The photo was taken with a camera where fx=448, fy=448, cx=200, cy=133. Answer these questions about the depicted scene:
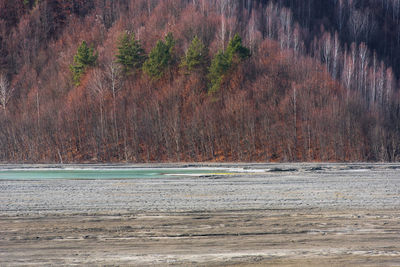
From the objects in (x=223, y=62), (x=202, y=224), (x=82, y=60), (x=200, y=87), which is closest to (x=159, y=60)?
(x=200, y=87)

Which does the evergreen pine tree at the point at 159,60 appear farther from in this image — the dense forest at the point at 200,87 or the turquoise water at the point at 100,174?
the turquoise water at the point at 100,174

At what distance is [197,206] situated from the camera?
15.6 meters

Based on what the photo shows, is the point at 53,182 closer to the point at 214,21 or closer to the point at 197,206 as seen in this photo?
the point at 197,206

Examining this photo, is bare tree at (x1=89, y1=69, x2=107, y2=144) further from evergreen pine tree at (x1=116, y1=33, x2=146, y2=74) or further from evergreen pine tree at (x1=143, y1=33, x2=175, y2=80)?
evergreen pine tree at (x1=143, y1=33, x2=175, y2=80)

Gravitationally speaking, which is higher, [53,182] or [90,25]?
[90,25]

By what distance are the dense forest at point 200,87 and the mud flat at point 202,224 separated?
81.1ft

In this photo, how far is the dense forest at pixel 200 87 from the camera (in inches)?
1817

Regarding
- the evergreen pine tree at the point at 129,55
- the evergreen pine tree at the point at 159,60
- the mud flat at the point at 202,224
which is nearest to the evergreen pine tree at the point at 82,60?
the evergreen pine tree at the point at 129,55

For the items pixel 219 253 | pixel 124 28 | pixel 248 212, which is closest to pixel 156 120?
pixel 124 28

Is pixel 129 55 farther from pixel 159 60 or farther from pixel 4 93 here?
pixel 4 93

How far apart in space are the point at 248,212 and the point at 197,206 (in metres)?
2.06

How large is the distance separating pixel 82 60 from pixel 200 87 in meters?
15.8

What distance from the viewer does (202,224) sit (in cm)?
1283

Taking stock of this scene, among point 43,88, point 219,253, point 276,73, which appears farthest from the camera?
point 43,88
